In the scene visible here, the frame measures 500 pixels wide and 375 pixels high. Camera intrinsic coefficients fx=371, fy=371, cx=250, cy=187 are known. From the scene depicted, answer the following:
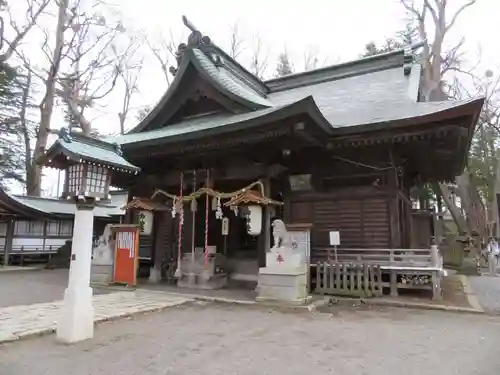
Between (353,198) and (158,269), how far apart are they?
20.7 ft

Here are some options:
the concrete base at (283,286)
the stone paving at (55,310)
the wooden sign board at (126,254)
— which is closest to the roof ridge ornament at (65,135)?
the stone paving at (55,310)

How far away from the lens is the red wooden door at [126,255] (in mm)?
10273

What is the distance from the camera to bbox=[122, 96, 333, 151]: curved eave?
7.80 metres

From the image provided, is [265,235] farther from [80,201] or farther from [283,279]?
[80,201]

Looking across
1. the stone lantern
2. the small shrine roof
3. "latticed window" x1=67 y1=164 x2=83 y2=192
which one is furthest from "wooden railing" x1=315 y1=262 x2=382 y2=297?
"latticed window" x1=67 y1=164 x2=83 y2=192

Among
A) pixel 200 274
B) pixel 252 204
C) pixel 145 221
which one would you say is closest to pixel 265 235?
pixel 252 204

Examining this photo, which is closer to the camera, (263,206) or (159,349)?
(159,349)

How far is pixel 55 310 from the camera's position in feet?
22.5

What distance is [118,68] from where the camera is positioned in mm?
27469

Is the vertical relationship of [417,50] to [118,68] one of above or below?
below

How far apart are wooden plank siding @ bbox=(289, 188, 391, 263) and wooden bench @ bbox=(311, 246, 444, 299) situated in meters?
0.37

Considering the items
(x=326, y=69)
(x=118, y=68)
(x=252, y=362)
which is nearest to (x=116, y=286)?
(x=252, y=362)

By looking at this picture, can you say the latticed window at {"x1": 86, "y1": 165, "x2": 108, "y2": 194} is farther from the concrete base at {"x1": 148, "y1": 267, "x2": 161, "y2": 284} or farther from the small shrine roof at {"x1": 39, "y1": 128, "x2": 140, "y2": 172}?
the concrete base at {"x1": 148, "y1": 267, "x2": 161, "y2": 284}

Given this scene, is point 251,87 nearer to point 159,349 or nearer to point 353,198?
point 353,198
